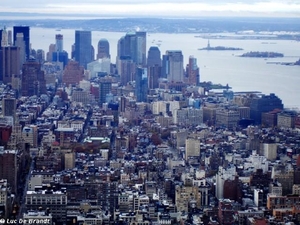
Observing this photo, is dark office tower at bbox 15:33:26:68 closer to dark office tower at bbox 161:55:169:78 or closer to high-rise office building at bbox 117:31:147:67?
high-rise office building at bbox 117:31:147:67

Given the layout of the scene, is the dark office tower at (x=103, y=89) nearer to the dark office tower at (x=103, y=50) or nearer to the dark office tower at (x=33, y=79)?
the dark office tower at (x=33, y=79)

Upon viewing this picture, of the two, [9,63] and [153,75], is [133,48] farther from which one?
[9,63]

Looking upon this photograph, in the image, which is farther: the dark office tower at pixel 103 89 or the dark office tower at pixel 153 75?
the dark office tower at pixel 153 75

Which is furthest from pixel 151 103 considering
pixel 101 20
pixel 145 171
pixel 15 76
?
pixel 145 171

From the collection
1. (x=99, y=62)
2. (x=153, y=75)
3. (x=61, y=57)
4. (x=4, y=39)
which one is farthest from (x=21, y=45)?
(x=153, y=75)

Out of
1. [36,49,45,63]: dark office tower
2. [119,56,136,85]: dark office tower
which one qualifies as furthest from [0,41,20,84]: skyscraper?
[119,56,136,85]: dark office tower

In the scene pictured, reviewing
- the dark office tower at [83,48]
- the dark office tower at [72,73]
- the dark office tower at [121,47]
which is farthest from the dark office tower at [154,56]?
the dark office tower at [72,73]

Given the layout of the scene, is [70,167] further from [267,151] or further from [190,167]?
[267,151]
